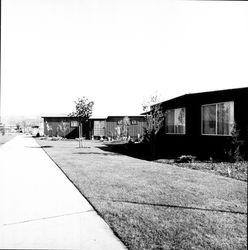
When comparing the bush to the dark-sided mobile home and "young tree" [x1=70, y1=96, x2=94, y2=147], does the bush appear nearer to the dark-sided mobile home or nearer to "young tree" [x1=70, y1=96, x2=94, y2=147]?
the dark-sided mobile home

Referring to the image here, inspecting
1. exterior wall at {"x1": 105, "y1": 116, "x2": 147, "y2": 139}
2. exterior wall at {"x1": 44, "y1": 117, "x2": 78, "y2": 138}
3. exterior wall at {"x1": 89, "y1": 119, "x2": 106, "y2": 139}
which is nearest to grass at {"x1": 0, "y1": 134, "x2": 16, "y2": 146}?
exterior wall at {"x1": 44, "y1": 117, "x2": 78, "y2": 138}

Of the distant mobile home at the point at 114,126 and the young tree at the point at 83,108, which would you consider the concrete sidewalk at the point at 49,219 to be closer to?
the young tree at the point at 83,108

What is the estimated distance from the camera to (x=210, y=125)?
13.8 metres

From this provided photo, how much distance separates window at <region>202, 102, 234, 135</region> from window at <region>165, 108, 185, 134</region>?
2.48 metres

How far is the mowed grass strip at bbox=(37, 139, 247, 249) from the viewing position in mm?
3650

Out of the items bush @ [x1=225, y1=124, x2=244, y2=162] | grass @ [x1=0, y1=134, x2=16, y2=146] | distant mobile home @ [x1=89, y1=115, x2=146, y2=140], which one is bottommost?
grass @ [x1=0, y1=134, x2=16, y2=146]

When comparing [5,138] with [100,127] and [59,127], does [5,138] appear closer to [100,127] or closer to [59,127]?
[59,127]

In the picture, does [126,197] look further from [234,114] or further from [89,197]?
[234,114]

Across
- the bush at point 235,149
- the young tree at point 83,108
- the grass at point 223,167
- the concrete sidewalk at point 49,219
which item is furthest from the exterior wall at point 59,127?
the concrete sidewalk at point 49,219

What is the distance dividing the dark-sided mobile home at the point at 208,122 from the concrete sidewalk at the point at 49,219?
7.98m

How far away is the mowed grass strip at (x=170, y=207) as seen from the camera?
3650 millimetres

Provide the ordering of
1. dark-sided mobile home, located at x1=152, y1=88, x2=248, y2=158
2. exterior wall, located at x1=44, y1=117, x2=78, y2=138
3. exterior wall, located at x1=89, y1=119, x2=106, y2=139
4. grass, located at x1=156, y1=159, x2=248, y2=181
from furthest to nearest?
exterior wall, located at x1=44, y1=117, x2=78, y2=138, exterior wall, located at x1=89, y1=119, x2=106, y2=139, dark-sided mobile home, located at x1=152, y1=88, x2=248, y2=158, grass, located at x1=156, y1=159, x2=248, y2=181

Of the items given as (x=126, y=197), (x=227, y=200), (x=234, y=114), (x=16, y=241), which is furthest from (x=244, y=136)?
(x=16, y=241)

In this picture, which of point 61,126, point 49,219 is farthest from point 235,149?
point 61,126
